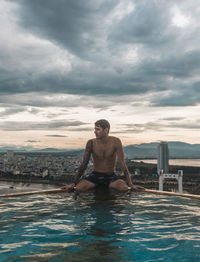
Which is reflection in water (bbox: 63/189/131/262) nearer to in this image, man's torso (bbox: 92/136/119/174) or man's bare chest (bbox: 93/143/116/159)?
man's torso (bbox: 92/136/119/174)

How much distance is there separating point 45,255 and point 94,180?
5838mm

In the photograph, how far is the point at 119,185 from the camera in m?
9.20

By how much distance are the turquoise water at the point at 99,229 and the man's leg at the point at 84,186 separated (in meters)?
1.00

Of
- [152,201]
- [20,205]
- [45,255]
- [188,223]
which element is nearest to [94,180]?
[152,201]

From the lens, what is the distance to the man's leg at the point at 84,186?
30.8 feet

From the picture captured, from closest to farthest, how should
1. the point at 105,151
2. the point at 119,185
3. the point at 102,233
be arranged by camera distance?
the point at 102,233
the point at 119,185
the point at 105,151

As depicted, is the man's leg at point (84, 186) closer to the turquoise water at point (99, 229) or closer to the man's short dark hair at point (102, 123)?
the turquoise water at point (99, 229)

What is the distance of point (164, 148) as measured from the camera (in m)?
124

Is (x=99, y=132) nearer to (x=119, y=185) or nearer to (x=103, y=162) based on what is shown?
(x=103, y=162)

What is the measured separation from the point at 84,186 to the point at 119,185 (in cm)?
121

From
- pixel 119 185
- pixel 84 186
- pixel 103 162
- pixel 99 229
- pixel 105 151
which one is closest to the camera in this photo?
pixel 99 229

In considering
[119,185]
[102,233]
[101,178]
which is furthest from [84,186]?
[102,233]

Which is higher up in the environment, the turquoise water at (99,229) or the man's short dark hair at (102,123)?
the man's short dark hair at (102,123)

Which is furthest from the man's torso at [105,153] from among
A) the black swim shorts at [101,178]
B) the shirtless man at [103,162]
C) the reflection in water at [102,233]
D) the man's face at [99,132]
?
the reflection in water at [102,233]
